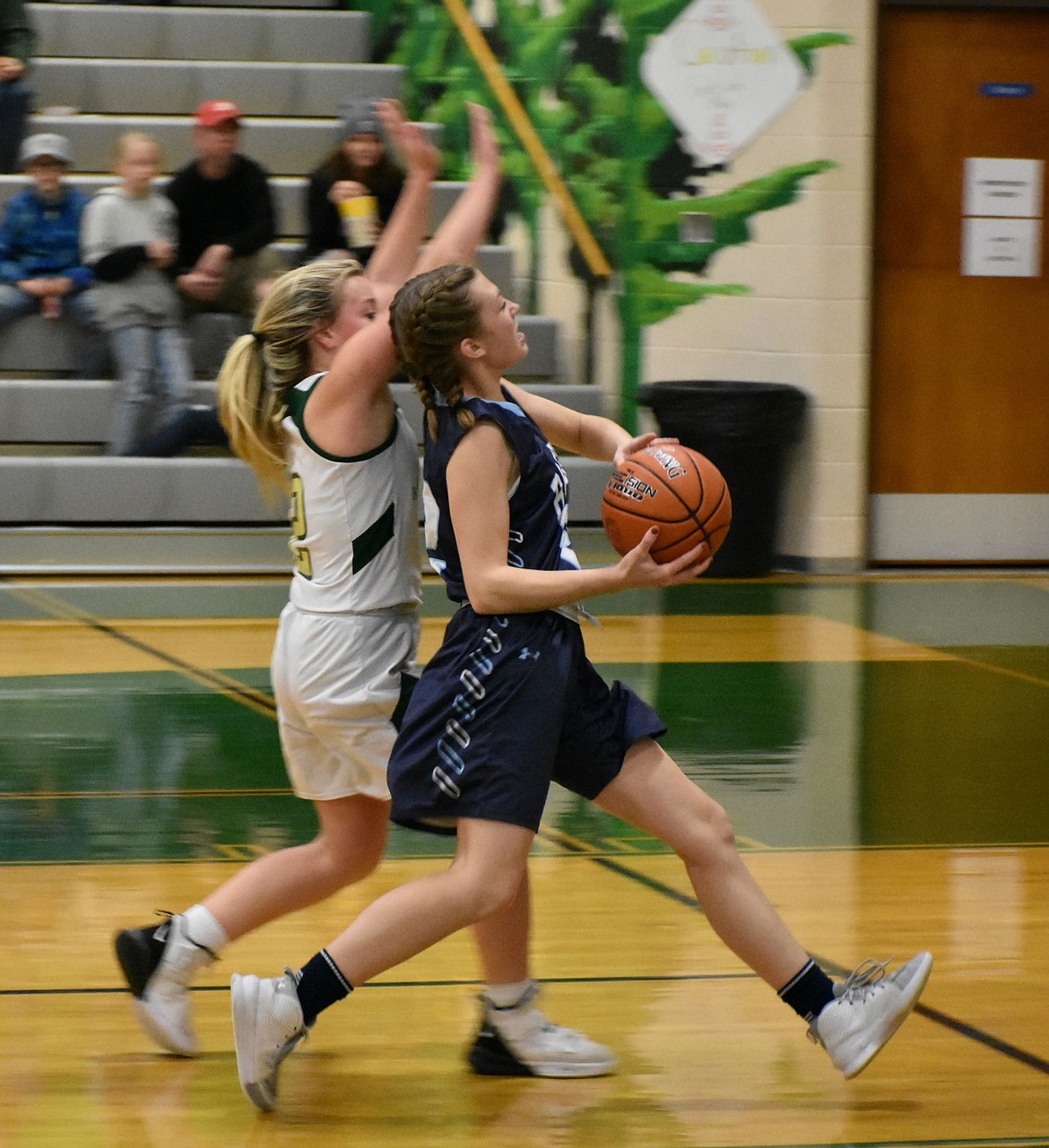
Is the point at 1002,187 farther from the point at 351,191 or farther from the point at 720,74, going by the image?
the point at 351,191

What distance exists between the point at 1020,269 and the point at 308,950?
7729 millimetres

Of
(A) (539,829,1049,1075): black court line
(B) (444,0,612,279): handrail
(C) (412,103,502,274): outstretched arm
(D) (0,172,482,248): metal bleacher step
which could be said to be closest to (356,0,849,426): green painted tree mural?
(B) (444,0,612,279): handrail

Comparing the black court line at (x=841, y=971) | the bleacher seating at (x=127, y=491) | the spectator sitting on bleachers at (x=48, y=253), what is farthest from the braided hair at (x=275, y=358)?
the spectator sitting on bleachers at (x=48, y=253)

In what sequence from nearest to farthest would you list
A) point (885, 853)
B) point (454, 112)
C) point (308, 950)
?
1. point (308, 950)
2. point (885, 853)
3. point (454, 112)

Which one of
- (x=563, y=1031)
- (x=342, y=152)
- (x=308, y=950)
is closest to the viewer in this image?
(x=563, y=1031)

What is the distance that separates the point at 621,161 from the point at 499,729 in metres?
8.38

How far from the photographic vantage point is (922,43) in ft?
35.8

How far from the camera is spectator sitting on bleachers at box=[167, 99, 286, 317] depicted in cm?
1092

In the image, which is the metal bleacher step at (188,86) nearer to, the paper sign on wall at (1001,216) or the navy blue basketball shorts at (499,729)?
the paper sign on wall at (1001,216)

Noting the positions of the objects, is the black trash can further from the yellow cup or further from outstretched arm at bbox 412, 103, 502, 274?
outstretched arm at bbox 412, 103, 502, 274

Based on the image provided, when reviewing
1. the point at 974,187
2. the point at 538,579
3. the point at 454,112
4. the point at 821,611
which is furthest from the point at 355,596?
the point at 454,112

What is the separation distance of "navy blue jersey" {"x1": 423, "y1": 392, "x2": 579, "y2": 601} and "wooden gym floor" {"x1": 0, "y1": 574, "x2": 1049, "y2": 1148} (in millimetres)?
968

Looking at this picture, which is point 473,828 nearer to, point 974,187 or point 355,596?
point 355,596

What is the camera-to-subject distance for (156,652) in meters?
8.37
